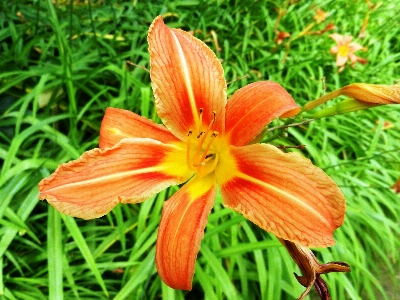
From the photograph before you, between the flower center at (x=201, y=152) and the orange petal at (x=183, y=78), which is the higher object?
the orange petal at (x=183, y=78)


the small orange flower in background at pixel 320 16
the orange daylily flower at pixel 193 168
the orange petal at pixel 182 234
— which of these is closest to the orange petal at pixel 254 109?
the orange daylily flower at pixel 193 168

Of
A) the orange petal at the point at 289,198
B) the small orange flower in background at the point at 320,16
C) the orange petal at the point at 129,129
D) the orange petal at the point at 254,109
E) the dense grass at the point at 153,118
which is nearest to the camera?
the orange petal at the point at 289,198

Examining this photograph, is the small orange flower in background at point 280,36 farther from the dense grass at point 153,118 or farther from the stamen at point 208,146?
the stamen at point 208,146

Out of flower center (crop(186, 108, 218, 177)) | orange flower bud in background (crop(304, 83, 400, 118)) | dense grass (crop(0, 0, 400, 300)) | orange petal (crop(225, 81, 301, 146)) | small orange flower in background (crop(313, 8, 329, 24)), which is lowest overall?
dense grass (crop(0, 0, 400, 300))

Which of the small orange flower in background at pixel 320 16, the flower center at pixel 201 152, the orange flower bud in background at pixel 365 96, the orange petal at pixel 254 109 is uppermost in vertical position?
the orange flower bud in background at pixel 365 96

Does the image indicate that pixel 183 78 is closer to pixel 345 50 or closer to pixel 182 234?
pixel 182 234

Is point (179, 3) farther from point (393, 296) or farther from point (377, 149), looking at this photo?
point (393, 296)

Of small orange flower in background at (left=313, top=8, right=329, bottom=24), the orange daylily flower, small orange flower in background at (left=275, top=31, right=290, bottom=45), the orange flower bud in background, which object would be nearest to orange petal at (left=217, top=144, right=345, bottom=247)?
the orange daylily flower

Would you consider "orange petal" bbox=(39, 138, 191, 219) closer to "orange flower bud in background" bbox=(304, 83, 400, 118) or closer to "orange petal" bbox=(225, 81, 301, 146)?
"orange petal" bbox=(225, 81, 301, 146)
